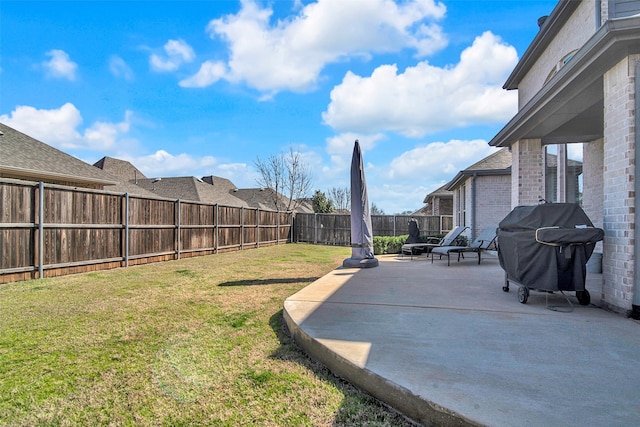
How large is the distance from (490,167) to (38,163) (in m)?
16.2

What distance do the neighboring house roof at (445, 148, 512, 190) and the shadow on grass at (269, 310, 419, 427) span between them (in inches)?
458

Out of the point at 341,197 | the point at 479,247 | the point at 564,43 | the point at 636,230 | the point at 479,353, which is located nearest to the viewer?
the point at 479,353

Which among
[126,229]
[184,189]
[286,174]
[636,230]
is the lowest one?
[126,229]

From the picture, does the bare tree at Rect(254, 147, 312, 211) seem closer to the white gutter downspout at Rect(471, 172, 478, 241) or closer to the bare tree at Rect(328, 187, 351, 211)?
the bare tree at Rect(328, 187, 351, 211)

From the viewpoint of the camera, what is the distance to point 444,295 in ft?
15.9

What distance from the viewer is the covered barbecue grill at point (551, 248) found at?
397cm

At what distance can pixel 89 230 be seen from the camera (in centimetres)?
793

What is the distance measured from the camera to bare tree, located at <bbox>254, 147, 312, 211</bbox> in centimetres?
3306

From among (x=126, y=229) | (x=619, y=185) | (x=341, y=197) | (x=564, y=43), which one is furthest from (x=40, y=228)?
(x=341, y=197)

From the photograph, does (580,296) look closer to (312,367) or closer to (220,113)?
(312,367)

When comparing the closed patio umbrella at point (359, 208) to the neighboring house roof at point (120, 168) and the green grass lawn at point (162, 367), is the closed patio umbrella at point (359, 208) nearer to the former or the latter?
the green grass lawn at point (162, 367)

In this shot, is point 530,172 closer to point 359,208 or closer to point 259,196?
point 359,208

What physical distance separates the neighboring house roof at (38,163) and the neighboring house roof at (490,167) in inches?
564

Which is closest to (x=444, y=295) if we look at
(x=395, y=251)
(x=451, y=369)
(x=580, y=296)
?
(x=580, y=296)
